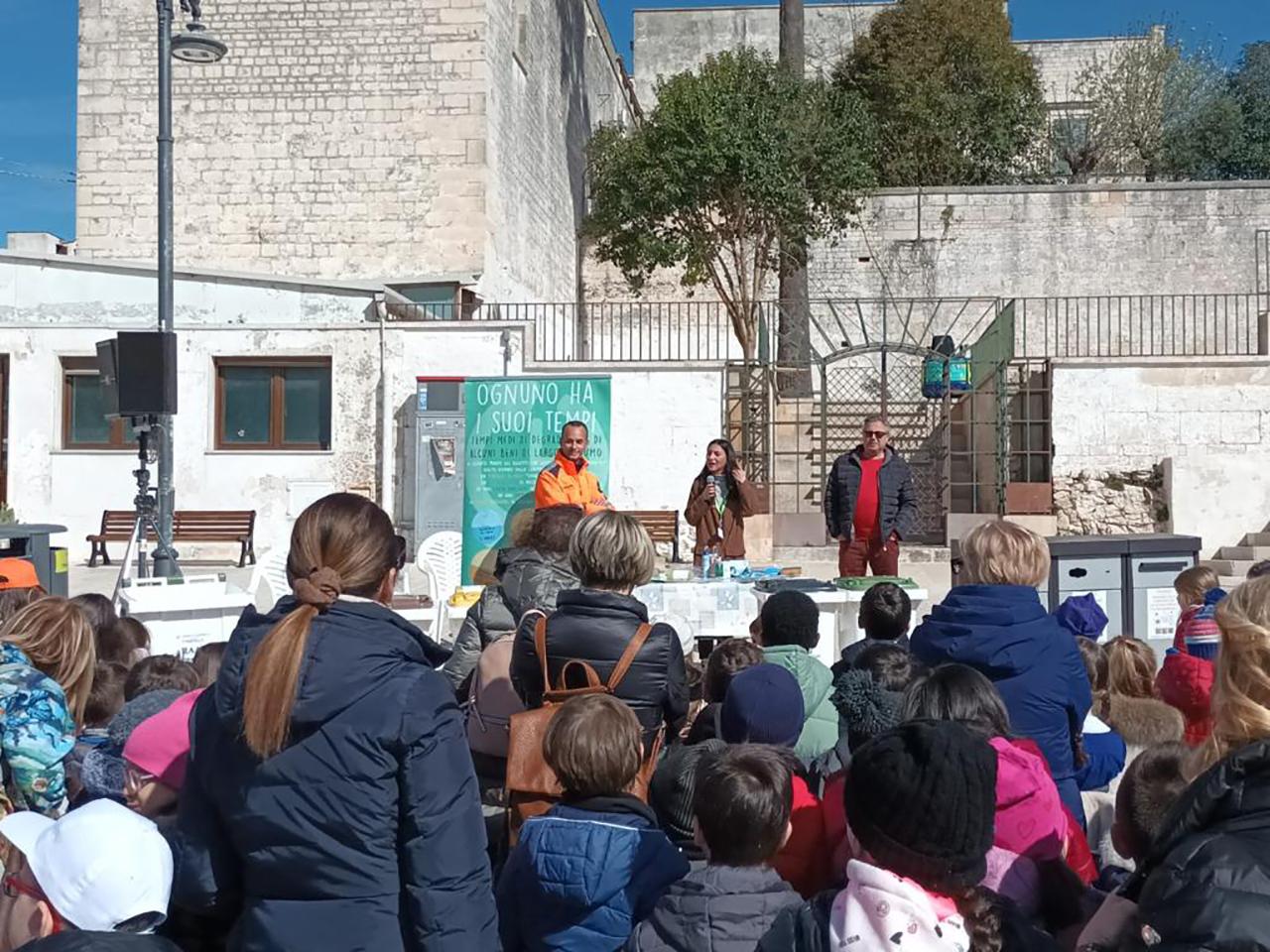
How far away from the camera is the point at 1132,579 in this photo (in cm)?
795

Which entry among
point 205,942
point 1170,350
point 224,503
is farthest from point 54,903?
point 1170,350

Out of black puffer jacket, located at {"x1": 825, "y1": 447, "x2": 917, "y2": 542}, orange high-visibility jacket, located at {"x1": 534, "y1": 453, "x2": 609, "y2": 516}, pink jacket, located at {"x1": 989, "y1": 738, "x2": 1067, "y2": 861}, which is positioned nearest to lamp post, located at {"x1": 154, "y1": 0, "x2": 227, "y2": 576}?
orange high-visibility jacket, located at {"x1": 534, "y1": 453, "x2": 609, "y2": 516}

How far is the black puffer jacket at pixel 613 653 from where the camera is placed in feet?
11.4

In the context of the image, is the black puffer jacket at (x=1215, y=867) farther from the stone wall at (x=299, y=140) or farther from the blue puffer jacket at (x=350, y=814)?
the stone wall at (x=299, y=140)

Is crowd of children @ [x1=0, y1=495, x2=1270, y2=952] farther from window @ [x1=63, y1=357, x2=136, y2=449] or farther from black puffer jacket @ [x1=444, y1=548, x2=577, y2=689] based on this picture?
window @ [x1=63, y1=357, x2=136, y2=449]

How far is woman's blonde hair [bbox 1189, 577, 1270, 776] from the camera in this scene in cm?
196

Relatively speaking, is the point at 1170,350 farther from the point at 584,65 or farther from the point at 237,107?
the point at 237,107

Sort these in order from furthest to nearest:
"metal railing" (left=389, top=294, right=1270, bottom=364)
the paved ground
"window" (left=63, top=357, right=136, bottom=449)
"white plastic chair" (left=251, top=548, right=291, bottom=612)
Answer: "metal railing" (left=389, top=294, right=1270, bottom=364)
"window" (left=63, top=357, right=136, bottom=449)
the paved ground
"white plastic chair" (left=251, top=548, right=291, bottom=612)

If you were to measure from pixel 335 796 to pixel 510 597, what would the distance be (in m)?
2.16

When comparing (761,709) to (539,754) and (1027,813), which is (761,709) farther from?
(1027,813)

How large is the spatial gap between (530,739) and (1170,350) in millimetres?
19231

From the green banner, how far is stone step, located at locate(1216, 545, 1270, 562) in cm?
720

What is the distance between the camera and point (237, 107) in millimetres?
18859

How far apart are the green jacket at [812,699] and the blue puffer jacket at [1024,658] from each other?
0.46 meters
